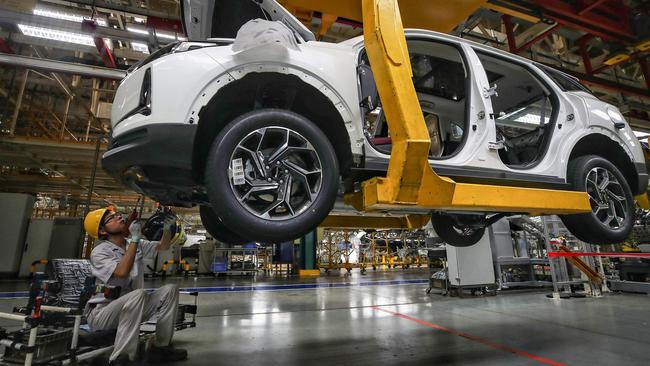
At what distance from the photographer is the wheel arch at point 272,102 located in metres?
1.81

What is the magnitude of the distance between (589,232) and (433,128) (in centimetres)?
150

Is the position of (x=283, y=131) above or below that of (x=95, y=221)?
above

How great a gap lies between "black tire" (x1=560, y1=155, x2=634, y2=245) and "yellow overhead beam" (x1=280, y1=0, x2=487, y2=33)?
1518 mm

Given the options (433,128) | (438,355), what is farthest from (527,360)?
(433,128)

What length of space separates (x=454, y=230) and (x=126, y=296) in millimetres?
2987

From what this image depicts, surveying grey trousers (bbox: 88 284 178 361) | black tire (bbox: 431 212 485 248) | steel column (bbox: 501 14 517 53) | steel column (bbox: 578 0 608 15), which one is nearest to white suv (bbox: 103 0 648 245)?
black tire (bbox: 431 212 485 248)

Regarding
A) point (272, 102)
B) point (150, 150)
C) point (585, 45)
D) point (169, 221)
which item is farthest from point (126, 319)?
point (585, 45)

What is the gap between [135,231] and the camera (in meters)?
2.95

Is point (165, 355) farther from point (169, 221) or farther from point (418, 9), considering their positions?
A: point (418, 9)

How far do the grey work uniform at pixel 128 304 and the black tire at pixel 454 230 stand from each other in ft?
8.47

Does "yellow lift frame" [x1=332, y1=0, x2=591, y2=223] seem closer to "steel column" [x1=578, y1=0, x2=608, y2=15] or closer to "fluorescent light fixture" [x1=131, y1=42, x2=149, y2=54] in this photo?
"steel column" [x1=578, y1=0, x2=608, y2=15]

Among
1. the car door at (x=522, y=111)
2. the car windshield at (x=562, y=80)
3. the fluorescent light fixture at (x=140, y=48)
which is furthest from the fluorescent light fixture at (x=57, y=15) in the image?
the car windshield at (x=562, y=80)

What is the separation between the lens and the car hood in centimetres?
220

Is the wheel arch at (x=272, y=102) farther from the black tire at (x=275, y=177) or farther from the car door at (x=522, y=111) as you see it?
the car door at (x=522, y=111)
